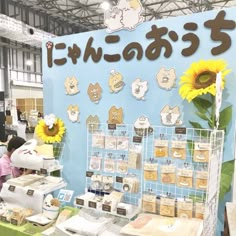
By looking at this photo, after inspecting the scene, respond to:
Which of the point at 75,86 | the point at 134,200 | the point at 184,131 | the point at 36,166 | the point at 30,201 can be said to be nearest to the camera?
the point at 184,131

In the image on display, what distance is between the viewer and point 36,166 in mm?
2418

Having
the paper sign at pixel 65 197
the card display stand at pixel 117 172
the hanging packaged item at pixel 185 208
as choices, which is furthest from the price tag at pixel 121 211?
the paper sign at pixel 65 197

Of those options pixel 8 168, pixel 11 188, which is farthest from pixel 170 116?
pixel 8 168

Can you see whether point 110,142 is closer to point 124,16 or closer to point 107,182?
point 107,182

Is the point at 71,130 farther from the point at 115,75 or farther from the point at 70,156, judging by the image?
the point at 115,75

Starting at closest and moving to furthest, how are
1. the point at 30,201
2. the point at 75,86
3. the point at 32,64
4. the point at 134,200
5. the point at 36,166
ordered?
the point at 134,200
the point at 30,201
the point at 36,166
the point at 75,86
the point at 32,64

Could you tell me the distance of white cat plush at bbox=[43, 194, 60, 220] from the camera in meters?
2.11

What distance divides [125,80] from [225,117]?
0.95m

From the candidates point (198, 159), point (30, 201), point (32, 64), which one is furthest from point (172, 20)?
point (32, 64)

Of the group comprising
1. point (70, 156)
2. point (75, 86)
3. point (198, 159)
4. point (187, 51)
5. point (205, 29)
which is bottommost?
point (70, 156)

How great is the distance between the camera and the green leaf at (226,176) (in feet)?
6.93

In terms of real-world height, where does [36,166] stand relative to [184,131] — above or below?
below

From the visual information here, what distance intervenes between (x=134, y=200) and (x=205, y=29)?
4.77 ft

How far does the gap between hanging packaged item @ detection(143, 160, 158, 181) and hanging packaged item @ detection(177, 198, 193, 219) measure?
0.22 m
